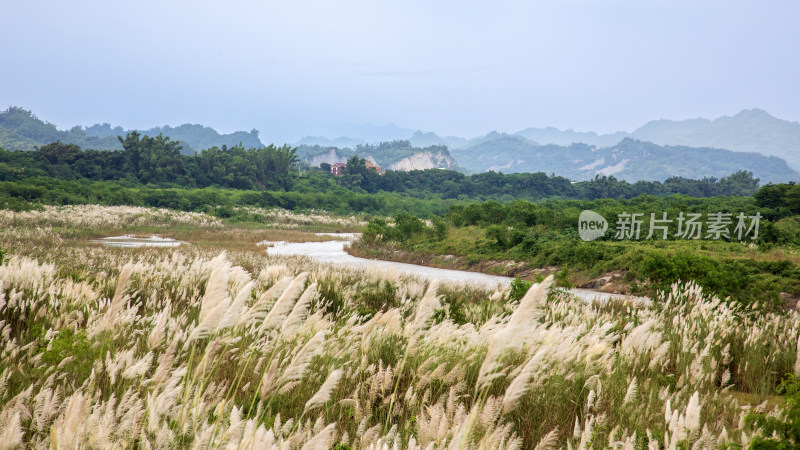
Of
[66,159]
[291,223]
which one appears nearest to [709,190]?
[291,223]

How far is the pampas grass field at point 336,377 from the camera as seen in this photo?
1928mm

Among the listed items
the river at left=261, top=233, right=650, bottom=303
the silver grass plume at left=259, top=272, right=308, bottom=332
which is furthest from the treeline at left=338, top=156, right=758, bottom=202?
the silver grass plume at left=259, top=272, right=308, bottom=332

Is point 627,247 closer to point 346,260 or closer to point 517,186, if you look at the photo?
point 346,260

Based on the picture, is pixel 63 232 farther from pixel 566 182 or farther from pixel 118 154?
pixel 566 182

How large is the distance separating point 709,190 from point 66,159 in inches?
4108

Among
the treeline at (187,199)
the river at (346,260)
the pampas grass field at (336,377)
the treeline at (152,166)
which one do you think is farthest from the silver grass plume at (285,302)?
the treeline at (152,166)

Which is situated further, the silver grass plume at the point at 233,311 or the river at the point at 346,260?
the river at the point at 346,260

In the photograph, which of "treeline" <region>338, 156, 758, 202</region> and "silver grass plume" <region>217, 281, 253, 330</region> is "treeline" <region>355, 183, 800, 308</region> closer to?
"silver grass plume" <region>217, 281, 253, 330</region>

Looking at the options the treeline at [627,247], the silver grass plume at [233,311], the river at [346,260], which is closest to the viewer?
the silver grass plume at [233,311]

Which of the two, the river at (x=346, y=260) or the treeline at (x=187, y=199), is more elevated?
the treeline at (x=187, y=199)

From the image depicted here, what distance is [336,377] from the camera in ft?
6.57

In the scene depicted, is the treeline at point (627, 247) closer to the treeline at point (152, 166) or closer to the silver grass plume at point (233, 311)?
the silver grass plume at point (233, 311)

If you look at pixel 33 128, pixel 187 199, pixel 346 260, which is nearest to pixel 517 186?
pixel 187 199

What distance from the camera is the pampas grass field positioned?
6.32 ft
